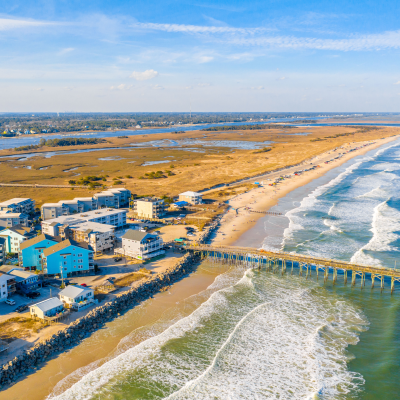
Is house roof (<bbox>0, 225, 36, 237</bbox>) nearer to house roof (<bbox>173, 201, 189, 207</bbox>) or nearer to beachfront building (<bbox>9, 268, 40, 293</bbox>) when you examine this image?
beachfront building (<bbox>9, 268, 40, 293</bbox>)

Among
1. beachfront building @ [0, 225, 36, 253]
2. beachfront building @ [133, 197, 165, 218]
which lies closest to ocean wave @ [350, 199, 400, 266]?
beachfront building @ [133, 197, 165, 218]

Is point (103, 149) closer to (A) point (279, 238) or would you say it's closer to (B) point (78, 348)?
(A) point (279, 238)

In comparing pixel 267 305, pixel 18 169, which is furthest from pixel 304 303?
pixel 18 169

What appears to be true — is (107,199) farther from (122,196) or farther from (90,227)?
(90,227)

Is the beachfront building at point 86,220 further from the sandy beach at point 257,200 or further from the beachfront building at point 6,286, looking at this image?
the sandy beach at point 257,200

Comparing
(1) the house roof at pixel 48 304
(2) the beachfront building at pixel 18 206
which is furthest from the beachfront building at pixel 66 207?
(1) the house roof at pixel 48 304

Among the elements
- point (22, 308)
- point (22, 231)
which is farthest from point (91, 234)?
point (22, 308)
